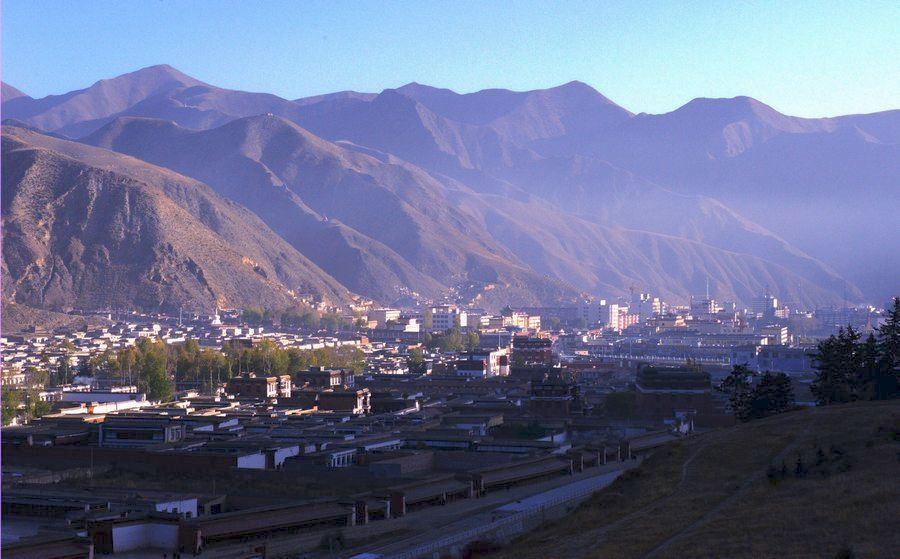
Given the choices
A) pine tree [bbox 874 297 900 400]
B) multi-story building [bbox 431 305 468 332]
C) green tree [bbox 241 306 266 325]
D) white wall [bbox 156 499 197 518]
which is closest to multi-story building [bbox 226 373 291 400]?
pine tree [bbox 874 297 900 400]

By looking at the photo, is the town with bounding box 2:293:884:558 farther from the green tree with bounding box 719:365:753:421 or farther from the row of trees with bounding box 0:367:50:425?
the green tree with bounding box 719:365:753:421

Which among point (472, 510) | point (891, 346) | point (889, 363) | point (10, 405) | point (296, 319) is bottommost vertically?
point (472, 510)

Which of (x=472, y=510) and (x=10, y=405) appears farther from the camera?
(x=10, y=405)

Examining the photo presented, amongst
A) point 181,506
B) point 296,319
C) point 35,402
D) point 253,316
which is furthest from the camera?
point 296,319

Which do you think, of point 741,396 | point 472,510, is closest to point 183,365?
point 741,396

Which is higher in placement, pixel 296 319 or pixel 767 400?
pixel 296 319

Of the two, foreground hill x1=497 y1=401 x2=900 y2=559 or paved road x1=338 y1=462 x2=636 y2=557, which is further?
paved road x1=338 y1=462 x2=636 y2=557

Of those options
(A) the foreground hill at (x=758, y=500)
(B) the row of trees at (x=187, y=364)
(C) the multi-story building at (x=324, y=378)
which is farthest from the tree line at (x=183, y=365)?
(A) the foreground hill at (x=758, y=500)

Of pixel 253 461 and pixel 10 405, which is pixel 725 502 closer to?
pixel 253 461
